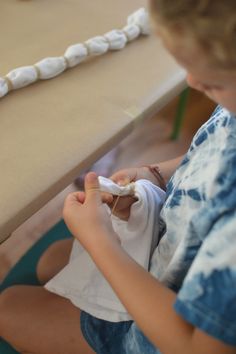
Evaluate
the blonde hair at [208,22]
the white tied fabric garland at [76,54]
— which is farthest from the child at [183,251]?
the white tied fabric garland at [76,54]

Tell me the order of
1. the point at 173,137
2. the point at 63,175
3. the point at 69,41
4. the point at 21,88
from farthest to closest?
the point at 173,137 → the point at 69,41 → the point at 21,88 → the point at 63,175

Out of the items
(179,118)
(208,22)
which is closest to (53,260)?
(208,22)

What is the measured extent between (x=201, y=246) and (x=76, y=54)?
0.48m

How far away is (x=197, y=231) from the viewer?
0.44m

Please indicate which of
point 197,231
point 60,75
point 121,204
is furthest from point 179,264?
point 60,75

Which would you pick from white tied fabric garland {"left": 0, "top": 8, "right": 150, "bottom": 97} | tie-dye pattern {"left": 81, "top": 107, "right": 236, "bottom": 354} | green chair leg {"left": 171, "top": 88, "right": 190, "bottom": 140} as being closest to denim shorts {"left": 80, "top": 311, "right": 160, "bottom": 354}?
tie-dye pattern {"left": 81, "top": 107, "right": 236, "bottom": 354}

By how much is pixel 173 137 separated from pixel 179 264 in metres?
1.18

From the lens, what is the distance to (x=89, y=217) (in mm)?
532

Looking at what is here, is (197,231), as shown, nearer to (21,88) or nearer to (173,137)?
(21,88)

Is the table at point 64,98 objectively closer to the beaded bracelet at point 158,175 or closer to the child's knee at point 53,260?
the beaded bracelet at point 158,175

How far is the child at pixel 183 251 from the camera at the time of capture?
350 mm

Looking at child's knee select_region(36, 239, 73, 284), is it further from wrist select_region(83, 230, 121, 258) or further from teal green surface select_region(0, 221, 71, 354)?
wrist select_region(83, 230, 121, 258)

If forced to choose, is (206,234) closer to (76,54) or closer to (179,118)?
(76,54)

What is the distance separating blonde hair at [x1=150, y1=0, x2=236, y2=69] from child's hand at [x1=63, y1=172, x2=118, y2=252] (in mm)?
256
